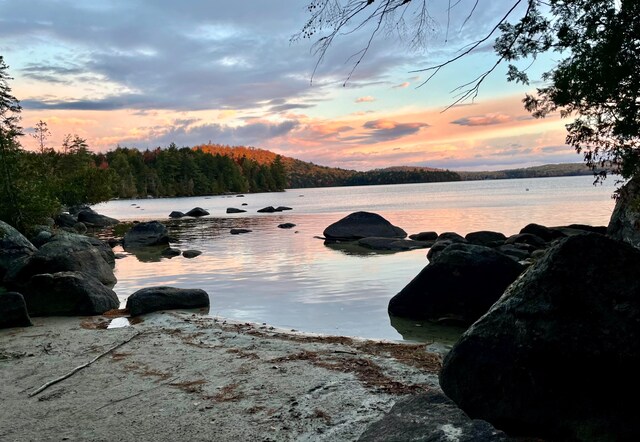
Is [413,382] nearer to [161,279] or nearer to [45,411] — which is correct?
[45,411]

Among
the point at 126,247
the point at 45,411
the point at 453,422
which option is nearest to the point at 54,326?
the point at 45,411

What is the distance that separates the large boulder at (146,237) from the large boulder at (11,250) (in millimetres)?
13051

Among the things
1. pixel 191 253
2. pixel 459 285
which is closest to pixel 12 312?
pixel 459 285

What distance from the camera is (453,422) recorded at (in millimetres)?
4691

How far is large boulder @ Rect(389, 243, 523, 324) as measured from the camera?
488 inches

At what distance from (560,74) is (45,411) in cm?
744

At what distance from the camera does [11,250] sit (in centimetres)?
1752

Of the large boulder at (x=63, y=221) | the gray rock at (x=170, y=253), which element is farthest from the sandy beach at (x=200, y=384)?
the large boulder at (x=63, y=221)

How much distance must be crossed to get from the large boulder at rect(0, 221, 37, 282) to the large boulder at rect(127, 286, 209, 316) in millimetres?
5640

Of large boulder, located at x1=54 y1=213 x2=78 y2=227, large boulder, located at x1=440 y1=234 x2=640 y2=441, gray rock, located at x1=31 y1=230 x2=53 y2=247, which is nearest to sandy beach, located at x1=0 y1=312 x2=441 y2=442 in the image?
large boulder, located at x1=440 y1=234 x2=640 y2=441

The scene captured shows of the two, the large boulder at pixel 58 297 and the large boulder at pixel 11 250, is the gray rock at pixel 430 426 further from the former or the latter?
the large boulder at pixel 11 250

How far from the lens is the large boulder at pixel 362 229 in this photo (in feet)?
106

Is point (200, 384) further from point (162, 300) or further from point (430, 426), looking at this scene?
point (162, 300)

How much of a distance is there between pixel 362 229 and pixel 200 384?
2609 cm
